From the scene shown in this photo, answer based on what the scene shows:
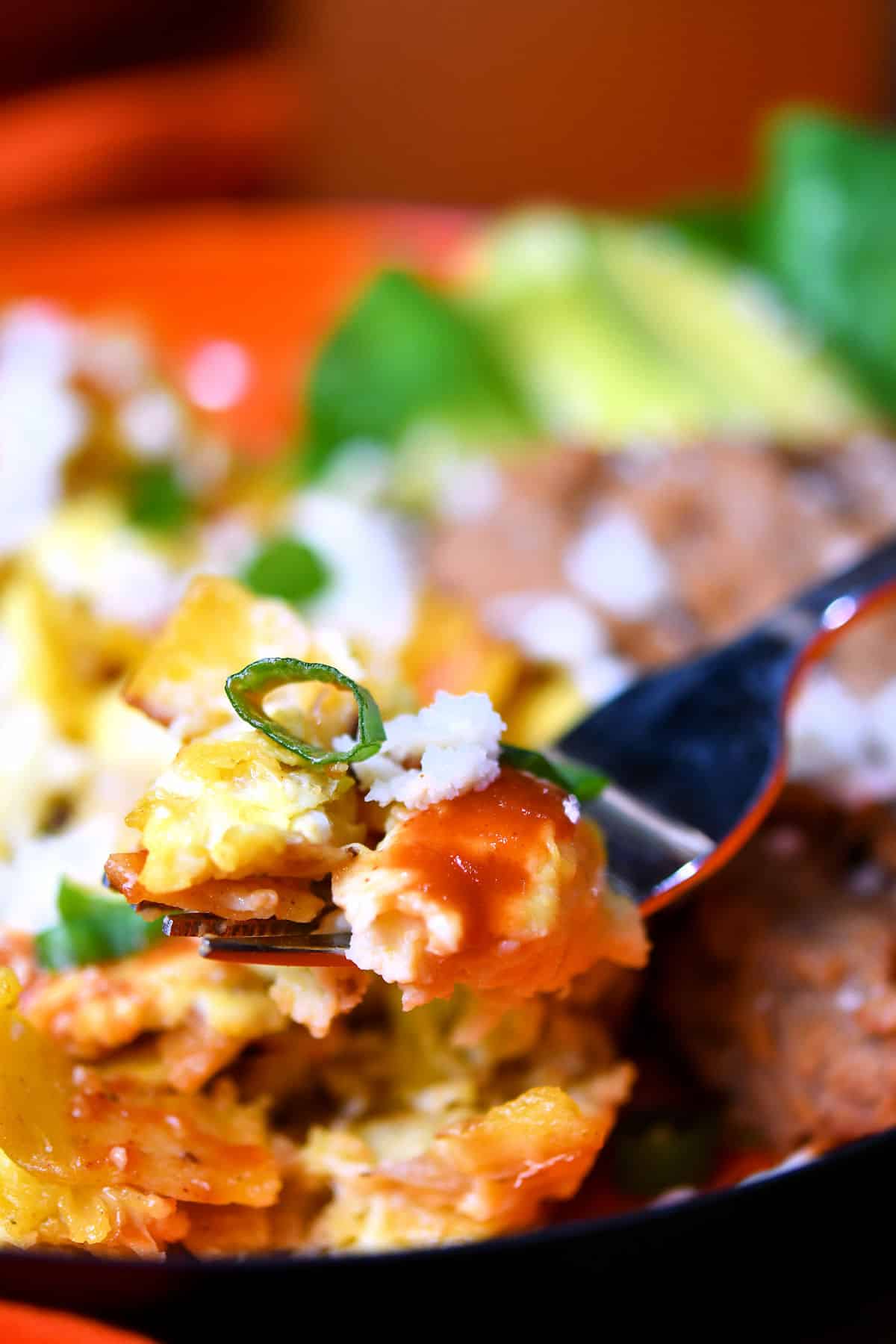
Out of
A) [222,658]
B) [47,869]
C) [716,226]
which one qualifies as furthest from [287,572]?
[716,226]

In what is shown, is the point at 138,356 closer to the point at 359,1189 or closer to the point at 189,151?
the point at 359,1189

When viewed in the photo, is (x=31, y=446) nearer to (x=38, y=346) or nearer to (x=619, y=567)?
(x=38, y=346)

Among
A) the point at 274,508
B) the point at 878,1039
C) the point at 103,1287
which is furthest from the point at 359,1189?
the point at 274,508

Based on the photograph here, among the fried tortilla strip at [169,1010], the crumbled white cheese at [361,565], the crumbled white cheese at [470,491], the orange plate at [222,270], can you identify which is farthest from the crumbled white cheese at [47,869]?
the orange plate at [222,270]

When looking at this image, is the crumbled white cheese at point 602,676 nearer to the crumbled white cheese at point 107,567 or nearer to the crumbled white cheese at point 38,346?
the crumbled white cheese at point 107,567

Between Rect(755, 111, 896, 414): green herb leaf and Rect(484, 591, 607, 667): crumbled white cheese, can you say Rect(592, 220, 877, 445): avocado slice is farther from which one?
Rect(484, 591, 607, 667): crumbled white cheese
